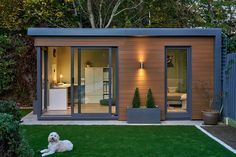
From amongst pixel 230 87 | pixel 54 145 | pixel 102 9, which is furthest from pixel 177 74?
pixel 102 9

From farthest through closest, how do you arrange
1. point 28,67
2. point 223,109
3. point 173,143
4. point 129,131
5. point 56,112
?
point 28,67
point 56,112
point 223,109
point 129,131
point 173,143

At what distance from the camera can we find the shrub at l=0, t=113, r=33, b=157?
4629 millimetres

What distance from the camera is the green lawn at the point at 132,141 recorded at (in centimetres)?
740

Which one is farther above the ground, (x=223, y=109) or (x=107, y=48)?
(x=107, y=48)

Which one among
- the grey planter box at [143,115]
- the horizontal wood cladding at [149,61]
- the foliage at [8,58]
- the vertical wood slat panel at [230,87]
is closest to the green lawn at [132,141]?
the grey planter box at [143,115]

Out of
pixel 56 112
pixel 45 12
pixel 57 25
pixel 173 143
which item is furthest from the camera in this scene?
pixel 57 25

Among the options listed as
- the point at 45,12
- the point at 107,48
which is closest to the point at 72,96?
the point at 107,48

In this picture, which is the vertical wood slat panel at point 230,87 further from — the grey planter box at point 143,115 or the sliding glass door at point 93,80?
the sliding glass door at point 93,80

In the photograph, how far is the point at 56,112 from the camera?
1223 centimetres

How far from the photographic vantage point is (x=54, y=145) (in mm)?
7289

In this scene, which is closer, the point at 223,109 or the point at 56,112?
the point at 223,109

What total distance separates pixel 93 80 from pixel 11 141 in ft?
23.9

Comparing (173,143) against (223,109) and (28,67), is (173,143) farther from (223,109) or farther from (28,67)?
(28,67)

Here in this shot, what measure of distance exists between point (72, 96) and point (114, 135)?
2987 mm
